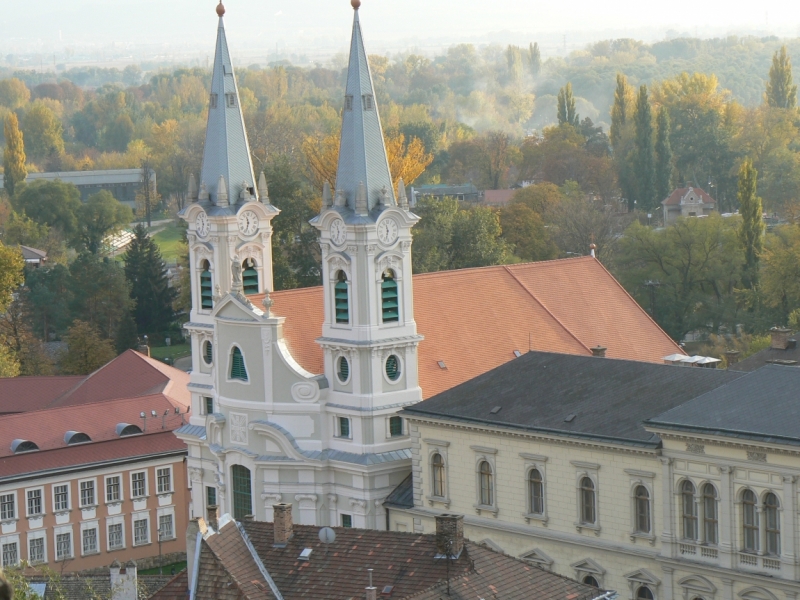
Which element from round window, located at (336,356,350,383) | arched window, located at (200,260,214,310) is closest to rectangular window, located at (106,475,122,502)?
arched window, located at (200,260,214,310)

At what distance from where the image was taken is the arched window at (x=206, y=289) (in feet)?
226

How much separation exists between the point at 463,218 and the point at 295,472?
151 ft

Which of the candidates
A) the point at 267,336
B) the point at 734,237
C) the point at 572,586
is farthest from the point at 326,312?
the point at 734,237

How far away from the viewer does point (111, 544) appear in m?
74.6

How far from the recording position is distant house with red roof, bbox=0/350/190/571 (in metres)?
72.3

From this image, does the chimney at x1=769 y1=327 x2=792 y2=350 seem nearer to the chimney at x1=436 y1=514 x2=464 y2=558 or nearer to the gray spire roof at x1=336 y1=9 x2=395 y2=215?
the gray spire roof at x1=336 y1=9 x2=395 y2=215

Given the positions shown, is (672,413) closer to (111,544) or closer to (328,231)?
(328,231)

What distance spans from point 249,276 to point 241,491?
8.22 m

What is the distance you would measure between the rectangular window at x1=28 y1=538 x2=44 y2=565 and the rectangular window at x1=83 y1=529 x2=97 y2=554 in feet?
6.12

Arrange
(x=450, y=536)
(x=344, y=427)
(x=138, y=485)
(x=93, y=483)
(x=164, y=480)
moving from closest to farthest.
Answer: (x=450, y=536), (x=344, y=427), (x=93, y=483), (x=138, y=485), (x=164, y=480)

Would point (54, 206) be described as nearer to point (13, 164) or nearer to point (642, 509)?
point (13, 164)

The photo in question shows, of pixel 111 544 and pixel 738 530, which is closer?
pixel 738 530

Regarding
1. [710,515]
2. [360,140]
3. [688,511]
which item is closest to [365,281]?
[360,140]

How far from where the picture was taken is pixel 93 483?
243 ft
